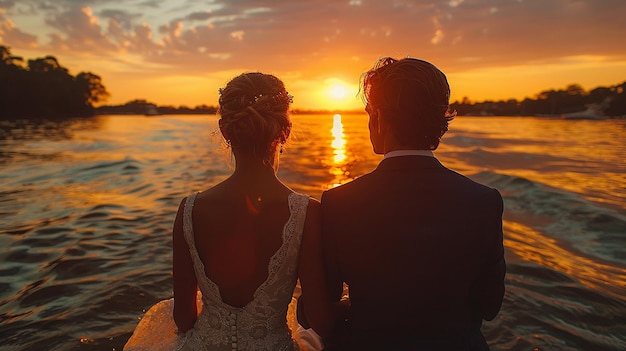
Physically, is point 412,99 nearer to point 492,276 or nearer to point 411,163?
point 411,163

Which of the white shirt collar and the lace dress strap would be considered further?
the lace dress strap

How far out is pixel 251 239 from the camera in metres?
2.73

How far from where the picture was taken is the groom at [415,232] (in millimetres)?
2293

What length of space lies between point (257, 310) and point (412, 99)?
1.63 meters

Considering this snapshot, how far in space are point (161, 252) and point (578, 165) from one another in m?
21.8

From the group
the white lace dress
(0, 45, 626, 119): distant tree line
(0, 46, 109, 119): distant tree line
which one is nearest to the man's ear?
the white lace dress

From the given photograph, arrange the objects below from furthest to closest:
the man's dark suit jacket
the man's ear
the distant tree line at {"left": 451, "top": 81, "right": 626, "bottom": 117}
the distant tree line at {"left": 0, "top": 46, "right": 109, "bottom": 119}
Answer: the distant tree line at {"left": 451, "top": 81, "right": 626, "bottom": 117} < the distant tree line at {"left": 0, "top": 46, "right": 109, "bottom": 119} < the man's ear < the man's dark suit jacket

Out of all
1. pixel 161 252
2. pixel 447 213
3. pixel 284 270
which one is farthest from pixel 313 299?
pixel 161 252

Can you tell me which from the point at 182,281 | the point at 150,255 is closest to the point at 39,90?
the point at 150,255

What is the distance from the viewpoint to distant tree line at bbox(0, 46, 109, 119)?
84125mm

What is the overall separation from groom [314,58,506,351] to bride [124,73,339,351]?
36 centimetres

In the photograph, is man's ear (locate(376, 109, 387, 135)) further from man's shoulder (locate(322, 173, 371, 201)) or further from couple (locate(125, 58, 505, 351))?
man's shoulder (locate(322, 173, 371, 201))

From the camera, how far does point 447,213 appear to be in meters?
2.27

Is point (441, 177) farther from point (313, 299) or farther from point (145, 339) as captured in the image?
point (145, 339)
